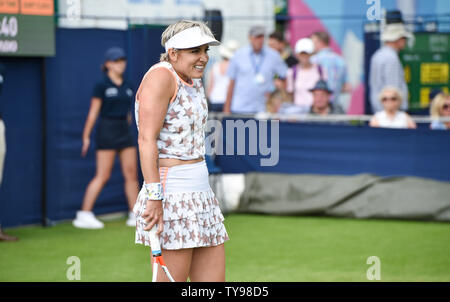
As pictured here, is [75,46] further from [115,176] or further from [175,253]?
[175,253]

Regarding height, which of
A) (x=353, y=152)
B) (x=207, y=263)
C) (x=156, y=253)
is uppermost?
(x=156, y=253)

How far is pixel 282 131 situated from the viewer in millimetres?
11438

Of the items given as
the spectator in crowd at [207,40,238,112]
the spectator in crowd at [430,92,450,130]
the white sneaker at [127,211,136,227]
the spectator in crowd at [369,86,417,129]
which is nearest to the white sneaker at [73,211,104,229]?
the white sneaker at [127,211,136,227]

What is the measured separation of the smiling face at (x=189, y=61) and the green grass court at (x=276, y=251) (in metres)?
3.12

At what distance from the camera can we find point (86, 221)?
10.2 metres

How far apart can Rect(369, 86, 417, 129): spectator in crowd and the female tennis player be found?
688cm

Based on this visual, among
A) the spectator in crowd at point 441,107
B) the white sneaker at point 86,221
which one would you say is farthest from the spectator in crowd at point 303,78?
the white sneaker at point 86,221

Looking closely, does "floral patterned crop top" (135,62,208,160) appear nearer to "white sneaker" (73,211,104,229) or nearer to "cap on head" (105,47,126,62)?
"cap on head" (105,47,126,62)

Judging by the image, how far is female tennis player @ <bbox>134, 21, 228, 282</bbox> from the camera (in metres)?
4.32

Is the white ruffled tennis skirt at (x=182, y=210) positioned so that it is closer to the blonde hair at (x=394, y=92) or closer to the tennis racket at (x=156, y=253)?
the tennis racket at (x=156, y=253)

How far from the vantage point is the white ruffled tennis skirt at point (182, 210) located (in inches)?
174

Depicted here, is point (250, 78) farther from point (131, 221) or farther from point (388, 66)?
point (131, 221)

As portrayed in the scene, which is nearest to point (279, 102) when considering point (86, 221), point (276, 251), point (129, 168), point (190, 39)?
point (129, 168)

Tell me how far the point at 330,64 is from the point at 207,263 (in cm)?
895
